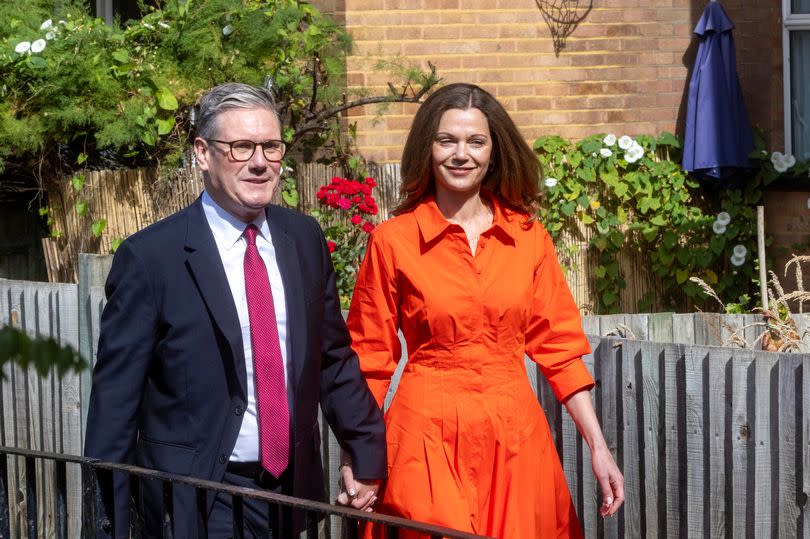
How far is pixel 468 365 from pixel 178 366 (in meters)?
0.88

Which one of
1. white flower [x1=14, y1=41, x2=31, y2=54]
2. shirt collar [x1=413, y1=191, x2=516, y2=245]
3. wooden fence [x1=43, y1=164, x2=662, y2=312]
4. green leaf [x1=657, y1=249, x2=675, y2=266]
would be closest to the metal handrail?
shirt collar [x1=413, y1=191, x2=516, y2=245]

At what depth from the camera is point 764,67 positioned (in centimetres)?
843

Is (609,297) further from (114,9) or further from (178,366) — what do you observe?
(178,366)

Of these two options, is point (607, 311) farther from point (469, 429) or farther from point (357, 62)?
point (469, 429)

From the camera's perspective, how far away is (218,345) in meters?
2.81

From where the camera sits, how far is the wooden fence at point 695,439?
3.72m

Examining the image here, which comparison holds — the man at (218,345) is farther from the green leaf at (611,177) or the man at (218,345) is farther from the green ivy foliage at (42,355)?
the green leaf at (611,177)

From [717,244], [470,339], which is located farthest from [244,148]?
[717,244]

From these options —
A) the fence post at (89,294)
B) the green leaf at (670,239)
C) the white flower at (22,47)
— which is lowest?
the fence post at (89,294)

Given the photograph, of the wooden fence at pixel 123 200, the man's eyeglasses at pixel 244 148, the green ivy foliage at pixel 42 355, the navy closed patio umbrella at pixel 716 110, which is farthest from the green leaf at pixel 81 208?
the green ivy foliage at pixel 42 355

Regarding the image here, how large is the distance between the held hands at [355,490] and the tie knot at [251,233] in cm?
67

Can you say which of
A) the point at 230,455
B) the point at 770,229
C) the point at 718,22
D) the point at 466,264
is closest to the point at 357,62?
the point at 718,22

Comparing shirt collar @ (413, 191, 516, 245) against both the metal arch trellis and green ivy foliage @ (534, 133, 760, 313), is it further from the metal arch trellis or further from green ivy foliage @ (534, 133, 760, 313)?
the metal arch trellis

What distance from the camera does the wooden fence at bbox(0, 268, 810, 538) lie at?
12.2 feet
